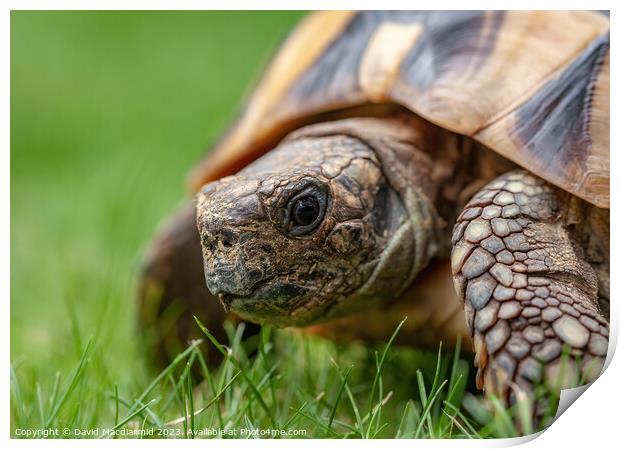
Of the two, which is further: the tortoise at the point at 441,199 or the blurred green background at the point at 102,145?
the blurred green background at the point at 102,145

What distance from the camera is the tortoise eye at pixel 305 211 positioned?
1.67 metres

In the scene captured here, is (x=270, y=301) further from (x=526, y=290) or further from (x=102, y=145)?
(x=102, y=145)

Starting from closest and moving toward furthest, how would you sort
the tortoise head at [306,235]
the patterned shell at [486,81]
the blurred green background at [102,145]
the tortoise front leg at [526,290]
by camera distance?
the tortoise front leg at [526,290]
the tortoise head at [306,235]
the patterned shell at [486,81]
the blurred green background at [102,145]

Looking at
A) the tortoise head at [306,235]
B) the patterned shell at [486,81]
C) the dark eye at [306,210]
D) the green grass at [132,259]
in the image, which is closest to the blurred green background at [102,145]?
the green grass at [132,259]

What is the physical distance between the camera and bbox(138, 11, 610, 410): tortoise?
5.16 ft

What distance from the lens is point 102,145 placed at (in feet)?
11.2

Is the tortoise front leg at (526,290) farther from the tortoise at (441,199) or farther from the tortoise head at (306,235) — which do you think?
the tortoise head at (306,235)

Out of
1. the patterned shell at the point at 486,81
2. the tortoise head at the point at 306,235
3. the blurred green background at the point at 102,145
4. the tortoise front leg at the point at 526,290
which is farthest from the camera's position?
the blurred green background at the point at 102,145

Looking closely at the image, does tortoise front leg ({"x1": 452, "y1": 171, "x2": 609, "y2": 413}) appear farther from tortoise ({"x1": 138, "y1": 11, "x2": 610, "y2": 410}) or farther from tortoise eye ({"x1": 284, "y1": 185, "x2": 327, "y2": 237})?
tortoise eye ({"x1": 284, "y1": 185, "x2": 327, "y2": 237})

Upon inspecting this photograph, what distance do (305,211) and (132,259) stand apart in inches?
50.8

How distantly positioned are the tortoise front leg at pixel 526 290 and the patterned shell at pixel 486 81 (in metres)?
0.08

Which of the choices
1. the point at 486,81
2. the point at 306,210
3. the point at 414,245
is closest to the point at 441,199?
the point at 414,245

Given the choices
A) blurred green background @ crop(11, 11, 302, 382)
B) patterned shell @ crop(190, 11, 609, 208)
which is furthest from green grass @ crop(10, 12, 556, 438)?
patterned shell @ crop(190, 11, 609, 208)
